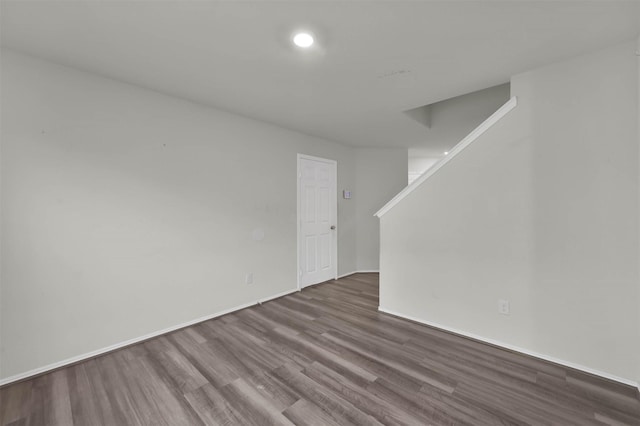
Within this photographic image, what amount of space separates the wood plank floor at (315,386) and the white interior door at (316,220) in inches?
63.0

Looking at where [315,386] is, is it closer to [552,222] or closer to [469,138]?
[552,222]

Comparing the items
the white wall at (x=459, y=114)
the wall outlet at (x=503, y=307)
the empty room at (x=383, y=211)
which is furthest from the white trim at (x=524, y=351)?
the white wall at (x=459, y=114)

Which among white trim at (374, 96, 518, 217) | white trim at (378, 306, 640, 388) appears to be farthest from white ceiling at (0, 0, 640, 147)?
white trim at (378, 306, 640, 388)

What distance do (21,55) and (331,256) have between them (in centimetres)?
403

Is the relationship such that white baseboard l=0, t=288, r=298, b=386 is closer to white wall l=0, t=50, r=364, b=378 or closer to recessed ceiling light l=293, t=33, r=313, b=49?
white wall l=0, t=50, r=364, b=378

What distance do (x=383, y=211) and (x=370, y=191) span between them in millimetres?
1953

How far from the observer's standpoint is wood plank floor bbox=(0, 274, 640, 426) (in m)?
1.59

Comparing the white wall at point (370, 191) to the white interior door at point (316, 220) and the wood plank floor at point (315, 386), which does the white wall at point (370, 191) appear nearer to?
the white interior door at point (316, 220)

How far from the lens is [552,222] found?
6.86 ft

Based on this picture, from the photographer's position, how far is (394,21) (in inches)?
62.3

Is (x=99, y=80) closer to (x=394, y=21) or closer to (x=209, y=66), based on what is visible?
(x=209, y=66)

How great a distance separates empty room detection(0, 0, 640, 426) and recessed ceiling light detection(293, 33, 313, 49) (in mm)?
15

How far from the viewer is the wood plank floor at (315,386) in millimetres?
1594

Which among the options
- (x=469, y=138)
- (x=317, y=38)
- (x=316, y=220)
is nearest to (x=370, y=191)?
(x=316, y=220)
